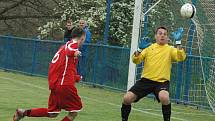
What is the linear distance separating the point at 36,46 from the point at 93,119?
1112cm

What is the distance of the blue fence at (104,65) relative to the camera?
1410 centimetres

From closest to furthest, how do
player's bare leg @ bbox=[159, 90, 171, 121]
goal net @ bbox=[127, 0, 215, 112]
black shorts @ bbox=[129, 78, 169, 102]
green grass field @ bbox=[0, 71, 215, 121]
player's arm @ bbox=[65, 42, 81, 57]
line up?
player's arm @ bbox=[65, 42, 81, 57]
player's bare leg @ bbox=[159, 90, 171, 121]
black shorts @ bbox=[129, 78, 169, 102]
green grass field @ bbox=[0, 71, 215, 121]
goal net @ bbox=[127, 0, 215, 112]

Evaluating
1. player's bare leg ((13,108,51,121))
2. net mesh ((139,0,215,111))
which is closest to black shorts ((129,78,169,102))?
player's bare leg ((13,108,51,121))

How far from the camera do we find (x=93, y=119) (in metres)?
10.5

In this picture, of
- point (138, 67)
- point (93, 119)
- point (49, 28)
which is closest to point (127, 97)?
point (93, 119)

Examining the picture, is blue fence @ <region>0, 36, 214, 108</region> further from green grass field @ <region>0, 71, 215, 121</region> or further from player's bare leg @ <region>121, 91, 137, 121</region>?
player's bare leg @ <region>121, 91, 137, 121</region>

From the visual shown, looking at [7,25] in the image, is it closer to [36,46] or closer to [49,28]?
[49,28]

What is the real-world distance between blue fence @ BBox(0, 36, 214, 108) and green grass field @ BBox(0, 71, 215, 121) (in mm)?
376

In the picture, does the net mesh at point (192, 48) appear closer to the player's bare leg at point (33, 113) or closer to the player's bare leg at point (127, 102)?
the player's bare leg at point (127, 102)

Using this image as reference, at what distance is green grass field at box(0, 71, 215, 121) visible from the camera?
11.0m

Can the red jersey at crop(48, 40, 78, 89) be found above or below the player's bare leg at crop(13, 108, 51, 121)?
above

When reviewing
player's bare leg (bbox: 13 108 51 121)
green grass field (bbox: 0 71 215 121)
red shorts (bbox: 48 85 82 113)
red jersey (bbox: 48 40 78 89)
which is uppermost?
red jersey (bbox: 48 40 78 89)

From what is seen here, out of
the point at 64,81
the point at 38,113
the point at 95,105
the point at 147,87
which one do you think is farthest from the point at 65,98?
the point at 95,105

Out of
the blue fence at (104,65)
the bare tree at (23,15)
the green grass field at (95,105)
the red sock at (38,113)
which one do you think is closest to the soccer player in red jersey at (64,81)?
the red sock at (38,113)
